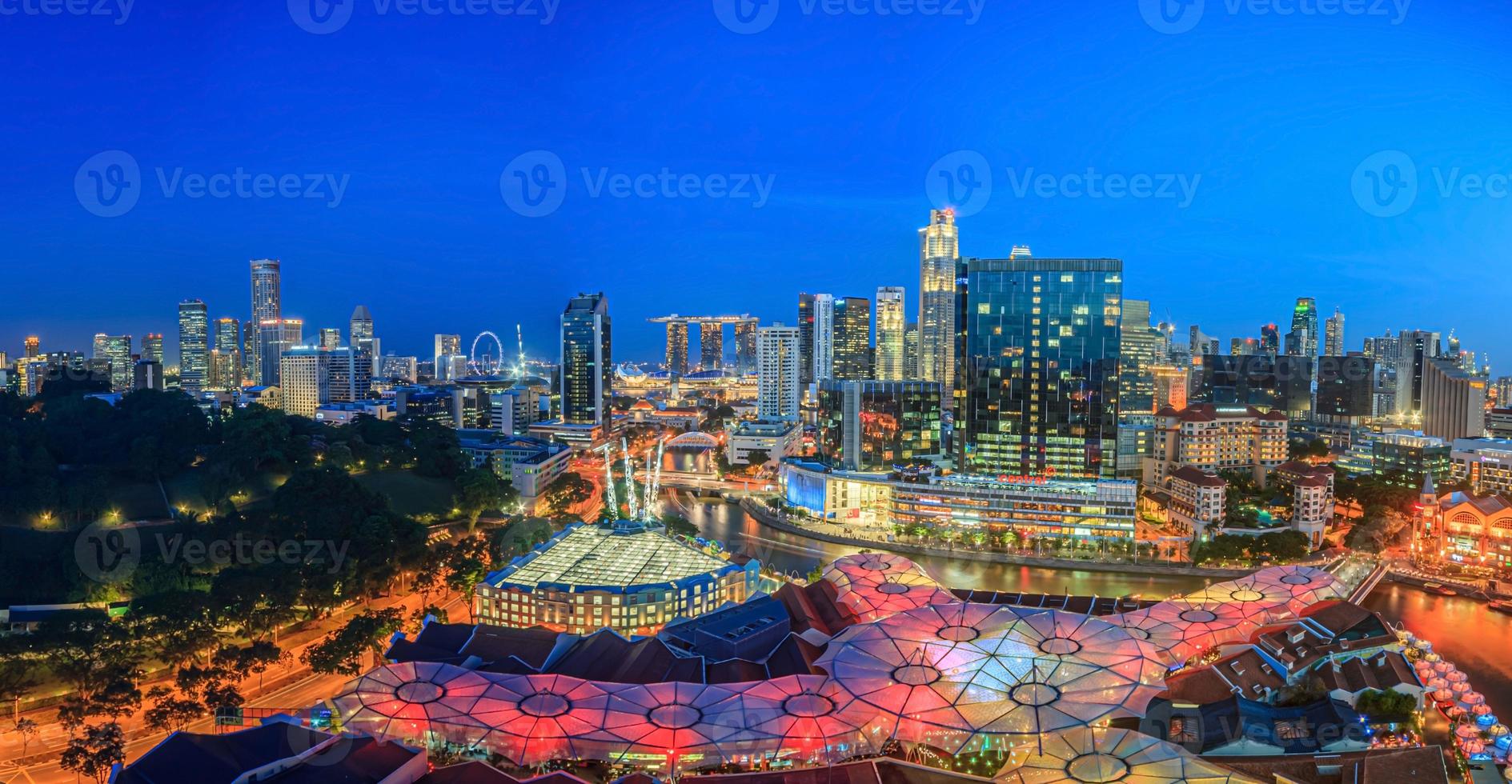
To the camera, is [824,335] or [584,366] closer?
[584,366]

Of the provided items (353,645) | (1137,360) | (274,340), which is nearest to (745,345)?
(274,340)

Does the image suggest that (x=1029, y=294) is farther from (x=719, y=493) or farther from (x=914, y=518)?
(x=719, y=493)

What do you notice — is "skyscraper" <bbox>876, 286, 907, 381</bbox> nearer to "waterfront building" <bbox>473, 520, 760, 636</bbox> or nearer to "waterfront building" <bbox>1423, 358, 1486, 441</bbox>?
"waterfront building" <bbox>1423, 358, 1486, 441</bbox>

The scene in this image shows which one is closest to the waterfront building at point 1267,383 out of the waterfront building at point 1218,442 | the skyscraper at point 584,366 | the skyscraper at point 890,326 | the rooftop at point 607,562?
the waterfront building at point 1218,442

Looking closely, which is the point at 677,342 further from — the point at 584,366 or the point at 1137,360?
the point at 1137,360

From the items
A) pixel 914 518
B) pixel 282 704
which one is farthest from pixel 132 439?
pixel 914 518

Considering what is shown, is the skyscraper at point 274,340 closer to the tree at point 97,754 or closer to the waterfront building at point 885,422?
the waterfront building at point 885,422
